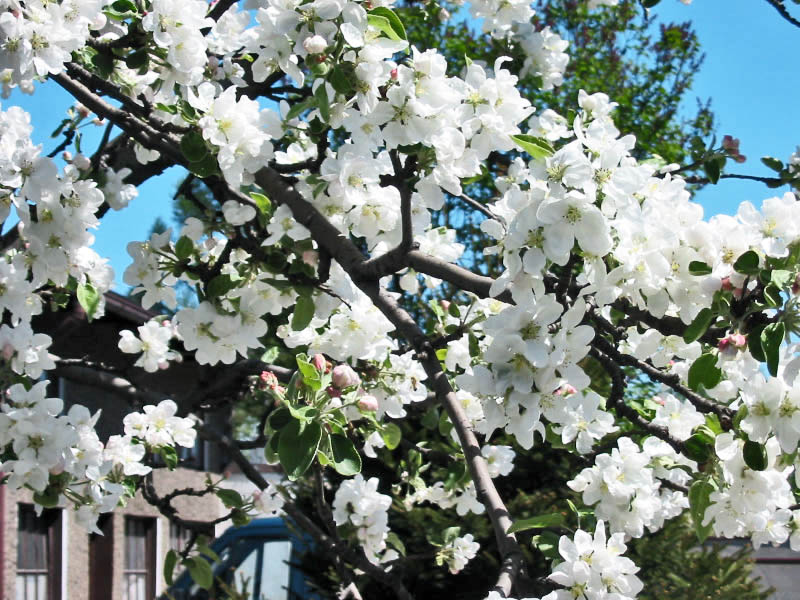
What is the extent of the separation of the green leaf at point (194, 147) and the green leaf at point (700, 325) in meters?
1.30

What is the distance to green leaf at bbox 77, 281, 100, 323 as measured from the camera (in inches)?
108

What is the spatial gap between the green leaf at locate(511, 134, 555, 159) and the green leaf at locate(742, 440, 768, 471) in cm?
69

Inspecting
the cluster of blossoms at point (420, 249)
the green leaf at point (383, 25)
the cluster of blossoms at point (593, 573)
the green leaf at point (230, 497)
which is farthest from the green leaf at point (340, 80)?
the green leaf at point (230, 497)

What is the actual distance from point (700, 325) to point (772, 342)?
13 centimetres

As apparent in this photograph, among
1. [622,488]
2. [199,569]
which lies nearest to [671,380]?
[622,488]

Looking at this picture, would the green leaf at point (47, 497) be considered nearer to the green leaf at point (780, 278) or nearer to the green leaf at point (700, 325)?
the green leaf at point (700, 325)

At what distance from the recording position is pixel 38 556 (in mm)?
9320

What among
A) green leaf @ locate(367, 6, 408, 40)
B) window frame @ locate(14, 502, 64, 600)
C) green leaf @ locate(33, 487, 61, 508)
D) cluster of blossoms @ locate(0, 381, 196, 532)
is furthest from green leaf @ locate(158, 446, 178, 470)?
window frame @ locate(14, 502, 64, 600)

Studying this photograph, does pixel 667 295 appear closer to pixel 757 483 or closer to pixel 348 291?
pixel 757 483

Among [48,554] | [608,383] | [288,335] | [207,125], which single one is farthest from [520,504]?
[48,554]

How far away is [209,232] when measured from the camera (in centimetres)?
248

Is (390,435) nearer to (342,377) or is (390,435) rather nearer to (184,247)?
(184,247)

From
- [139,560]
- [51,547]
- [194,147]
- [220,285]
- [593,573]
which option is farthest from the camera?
[139,560]

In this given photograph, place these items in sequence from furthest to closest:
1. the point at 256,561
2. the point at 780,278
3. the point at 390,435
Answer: the point at 256,561
the point at 390,435
the point at 780,278
